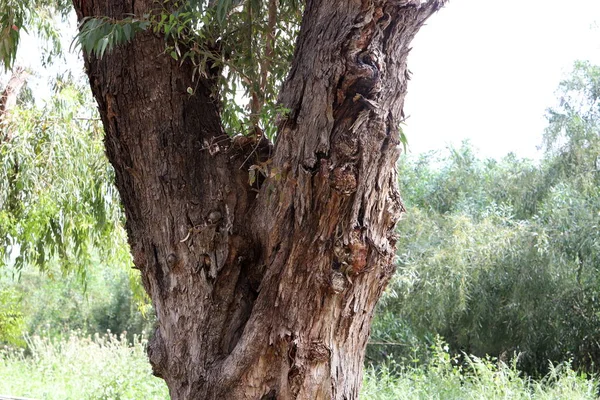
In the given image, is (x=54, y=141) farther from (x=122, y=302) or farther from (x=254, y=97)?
(x=122, y=302)

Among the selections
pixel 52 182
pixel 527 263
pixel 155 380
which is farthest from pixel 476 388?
pixel 52 182

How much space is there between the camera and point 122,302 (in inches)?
503

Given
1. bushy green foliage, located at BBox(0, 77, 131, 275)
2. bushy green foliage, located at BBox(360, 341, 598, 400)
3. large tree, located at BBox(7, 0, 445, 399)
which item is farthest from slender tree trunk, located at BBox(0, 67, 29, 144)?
large tree, located at BBox(7, 0, 445, 399)

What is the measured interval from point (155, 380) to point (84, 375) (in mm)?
858

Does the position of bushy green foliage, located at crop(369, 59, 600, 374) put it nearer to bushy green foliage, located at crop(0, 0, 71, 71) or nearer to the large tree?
bushy green foliage, located at crop(0, 0, 71, 71)

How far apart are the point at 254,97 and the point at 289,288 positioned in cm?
65

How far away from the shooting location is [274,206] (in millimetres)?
1592

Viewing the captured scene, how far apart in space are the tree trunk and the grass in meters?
3.28

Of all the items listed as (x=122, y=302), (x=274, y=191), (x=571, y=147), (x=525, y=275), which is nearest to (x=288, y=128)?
(x=274, y=191)

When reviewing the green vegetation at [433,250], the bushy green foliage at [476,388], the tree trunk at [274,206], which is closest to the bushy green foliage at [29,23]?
the green vegetation at [433,250]

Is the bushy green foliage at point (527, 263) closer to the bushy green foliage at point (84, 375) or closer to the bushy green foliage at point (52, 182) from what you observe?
the bushy green foliage at point (84, 375)

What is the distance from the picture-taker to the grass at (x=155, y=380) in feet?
16.0

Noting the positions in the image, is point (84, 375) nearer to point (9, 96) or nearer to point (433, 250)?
point (9, 96)

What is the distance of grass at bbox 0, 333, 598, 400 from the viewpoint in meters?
4.87
